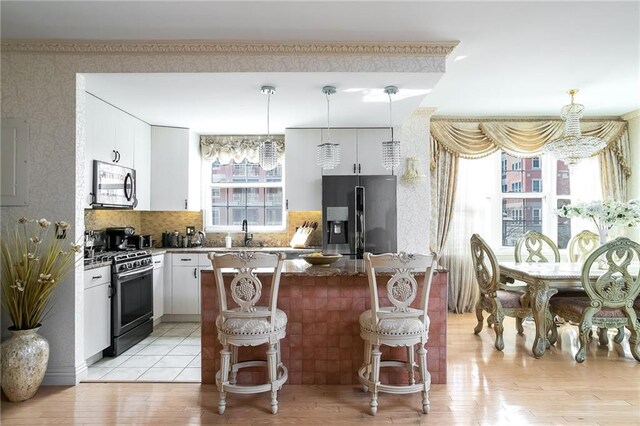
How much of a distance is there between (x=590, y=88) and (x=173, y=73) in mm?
4233

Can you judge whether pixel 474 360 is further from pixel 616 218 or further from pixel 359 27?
pixel 359 27

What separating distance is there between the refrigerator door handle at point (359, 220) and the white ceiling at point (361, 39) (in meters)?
0.85

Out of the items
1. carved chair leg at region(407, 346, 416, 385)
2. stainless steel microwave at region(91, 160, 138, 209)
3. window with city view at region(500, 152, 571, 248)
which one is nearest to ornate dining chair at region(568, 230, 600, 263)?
window with city view at region(500, 152, 571, 248)

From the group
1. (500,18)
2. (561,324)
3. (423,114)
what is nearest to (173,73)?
(500,18)

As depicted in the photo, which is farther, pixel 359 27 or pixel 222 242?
pixel 222 242

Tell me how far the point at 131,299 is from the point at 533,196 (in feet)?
17.3

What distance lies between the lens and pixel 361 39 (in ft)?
9.71

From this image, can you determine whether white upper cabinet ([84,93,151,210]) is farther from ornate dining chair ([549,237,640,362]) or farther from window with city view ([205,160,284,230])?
ornate dining chair ([549,237,640,362])

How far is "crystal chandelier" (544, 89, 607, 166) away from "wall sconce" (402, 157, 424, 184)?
1.39m

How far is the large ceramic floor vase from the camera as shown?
261cm

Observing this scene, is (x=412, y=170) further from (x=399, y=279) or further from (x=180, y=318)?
(x=180, y=318)

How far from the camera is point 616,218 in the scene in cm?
370

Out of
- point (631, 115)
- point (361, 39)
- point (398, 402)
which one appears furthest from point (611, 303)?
point (361, 39)

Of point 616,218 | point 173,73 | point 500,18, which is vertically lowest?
point 616,218
